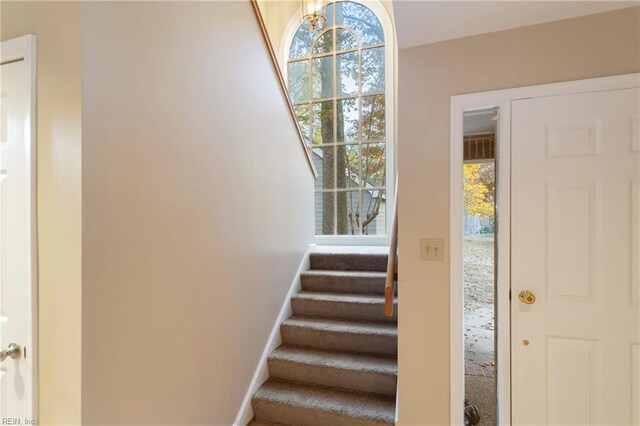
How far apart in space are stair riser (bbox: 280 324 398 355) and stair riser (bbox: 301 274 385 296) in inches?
17.3

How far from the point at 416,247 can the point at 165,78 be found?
146 cm

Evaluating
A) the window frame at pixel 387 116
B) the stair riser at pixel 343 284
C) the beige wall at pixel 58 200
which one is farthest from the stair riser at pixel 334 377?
the window frame at pixel 387 116

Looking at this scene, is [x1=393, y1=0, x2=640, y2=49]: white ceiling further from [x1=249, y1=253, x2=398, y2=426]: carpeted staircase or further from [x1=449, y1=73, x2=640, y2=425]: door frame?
[x1=249, y1=253, x2=398, y2=426]: carpeted staircase

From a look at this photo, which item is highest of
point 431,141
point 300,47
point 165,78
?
point 300,47

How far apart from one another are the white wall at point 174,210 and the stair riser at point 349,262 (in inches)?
27.9

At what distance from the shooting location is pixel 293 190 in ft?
8.79

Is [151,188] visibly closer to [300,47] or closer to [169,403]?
[169,403]

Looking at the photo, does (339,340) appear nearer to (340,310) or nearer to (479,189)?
(340,310)

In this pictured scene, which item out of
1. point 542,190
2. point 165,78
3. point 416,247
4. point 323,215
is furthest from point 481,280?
point 323,215

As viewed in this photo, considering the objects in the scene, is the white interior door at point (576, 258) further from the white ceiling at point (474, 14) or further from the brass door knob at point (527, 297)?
the white ceiling at point (474, 14)

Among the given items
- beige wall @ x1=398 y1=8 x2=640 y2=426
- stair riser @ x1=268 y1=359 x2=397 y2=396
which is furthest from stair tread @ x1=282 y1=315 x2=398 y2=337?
beige wall @ x1=398 y1=8 x2=640 y2=426

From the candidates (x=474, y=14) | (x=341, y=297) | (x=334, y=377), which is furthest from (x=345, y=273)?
(x=474, y=14)

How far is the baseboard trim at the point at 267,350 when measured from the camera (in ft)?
6.18

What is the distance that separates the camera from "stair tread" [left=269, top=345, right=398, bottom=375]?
195cm
